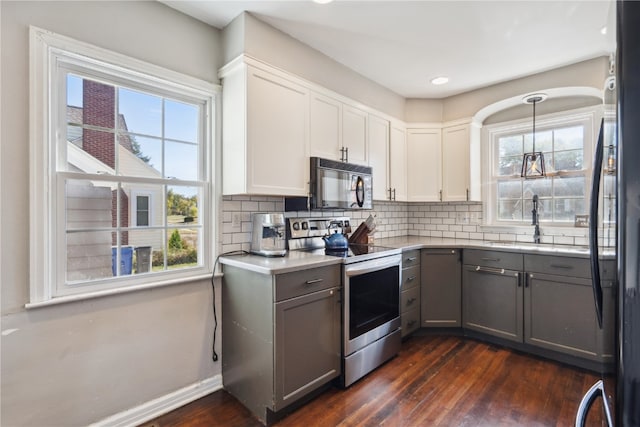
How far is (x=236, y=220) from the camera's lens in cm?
239

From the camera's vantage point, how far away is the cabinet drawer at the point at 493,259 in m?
2.79

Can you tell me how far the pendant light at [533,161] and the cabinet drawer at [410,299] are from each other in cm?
166

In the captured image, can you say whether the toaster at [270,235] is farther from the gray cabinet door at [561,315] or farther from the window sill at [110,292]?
the gray cabinet door at [561,315]

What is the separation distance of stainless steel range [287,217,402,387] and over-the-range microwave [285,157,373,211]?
0.88 feet

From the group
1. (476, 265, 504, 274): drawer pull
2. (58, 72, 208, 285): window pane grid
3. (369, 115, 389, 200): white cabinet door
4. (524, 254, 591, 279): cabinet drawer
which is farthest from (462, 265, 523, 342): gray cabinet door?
(58, 72, 208, 285): window pane grid

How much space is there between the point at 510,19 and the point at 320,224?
2.05 meters

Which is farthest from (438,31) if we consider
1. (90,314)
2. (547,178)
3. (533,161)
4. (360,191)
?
(90,314)

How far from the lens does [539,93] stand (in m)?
3.04

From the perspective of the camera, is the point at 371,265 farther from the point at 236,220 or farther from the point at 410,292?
the point at 236,220

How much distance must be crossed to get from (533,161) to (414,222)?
1.45 metres

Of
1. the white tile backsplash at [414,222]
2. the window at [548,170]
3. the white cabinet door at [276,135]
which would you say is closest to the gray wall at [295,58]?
the white cabinet door at [276,135]

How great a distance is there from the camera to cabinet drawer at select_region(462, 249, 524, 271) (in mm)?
2793

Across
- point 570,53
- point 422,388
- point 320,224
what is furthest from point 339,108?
point 422,388

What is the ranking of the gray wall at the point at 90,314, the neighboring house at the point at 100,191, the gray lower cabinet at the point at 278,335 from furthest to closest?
the gray lower cabinet at the point at 278,335, the neighboring house at the point at 100,191, the gray wall at the point at 90,314
